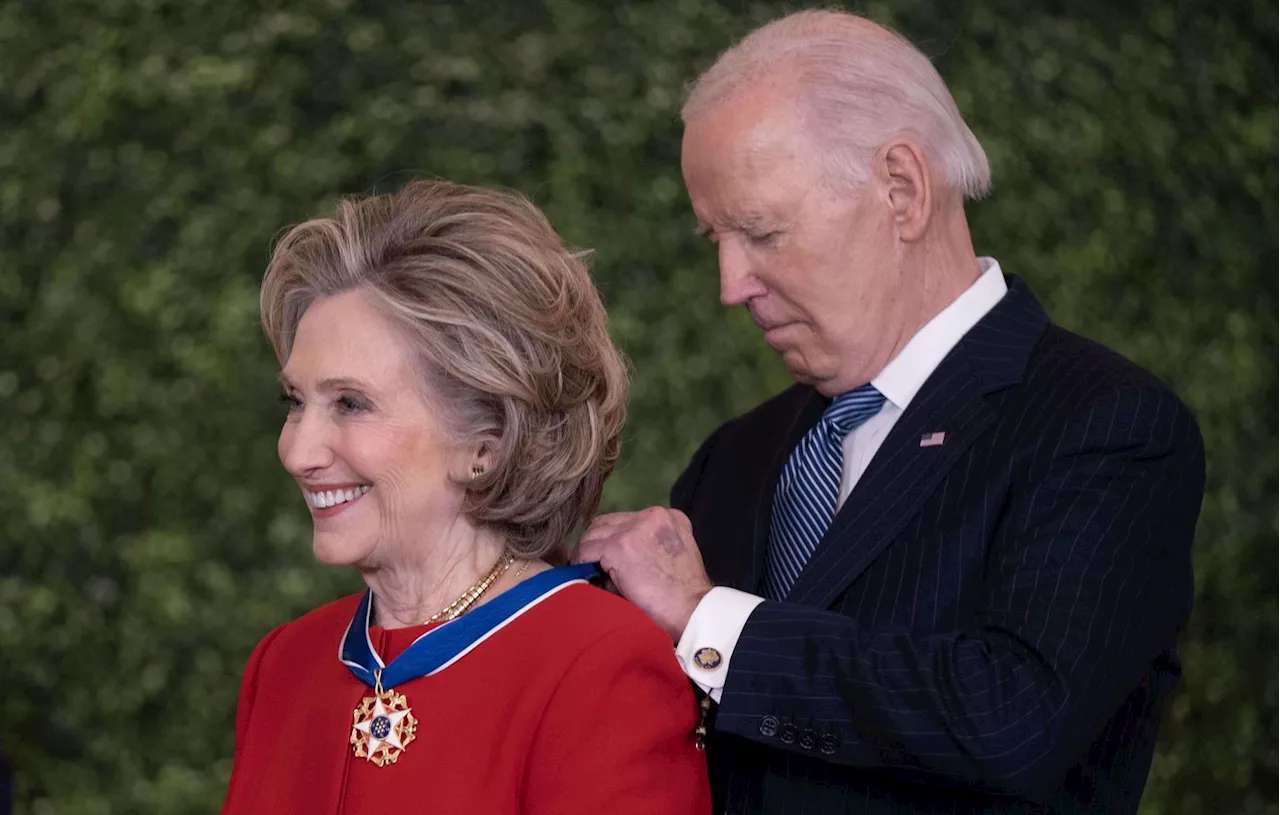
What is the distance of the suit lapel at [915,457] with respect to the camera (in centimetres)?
238

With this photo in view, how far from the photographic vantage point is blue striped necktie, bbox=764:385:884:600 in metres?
2.56

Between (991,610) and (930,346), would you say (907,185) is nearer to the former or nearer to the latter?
(930,346)

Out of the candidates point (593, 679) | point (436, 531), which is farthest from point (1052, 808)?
point (436, 531)

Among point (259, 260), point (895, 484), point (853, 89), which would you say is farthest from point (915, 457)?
point (259, 260)

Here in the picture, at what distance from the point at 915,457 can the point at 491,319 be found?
0.71 meters

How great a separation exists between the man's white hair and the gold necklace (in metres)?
0.81

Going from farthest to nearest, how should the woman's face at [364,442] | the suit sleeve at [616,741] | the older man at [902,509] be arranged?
1. the older man at [902,509]
2. the woman's face at [364,442]
3. the suit sleeve at [616,741]

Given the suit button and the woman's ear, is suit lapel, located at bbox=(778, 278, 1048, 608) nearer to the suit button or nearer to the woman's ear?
the suit button

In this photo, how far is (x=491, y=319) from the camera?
209 centimetres

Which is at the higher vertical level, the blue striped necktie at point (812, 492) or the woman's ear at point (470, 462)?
the woman's ear at point (470, 462)

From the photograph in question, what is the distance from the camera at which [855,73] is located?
8.34 feet

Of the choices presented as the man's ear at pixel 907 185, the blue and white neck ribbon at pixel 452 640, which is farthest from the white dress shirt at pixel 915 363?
the blue and white neck ribbon at pixel 452 640

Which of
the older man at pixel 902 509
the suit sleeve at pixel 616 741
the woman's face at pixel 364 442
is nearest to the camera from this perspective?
the suit sleeve at pixel 616 741

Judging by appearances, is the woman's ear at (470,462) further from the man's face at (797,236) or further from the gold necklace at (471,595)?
the man's face at (797,236)
